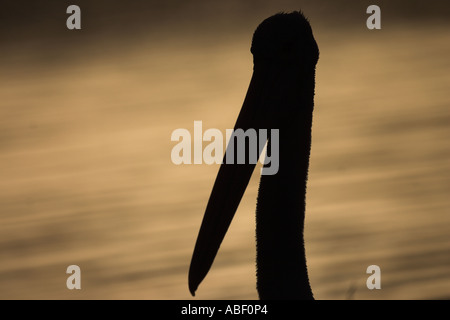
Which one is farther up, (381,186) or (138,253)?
(381,186)

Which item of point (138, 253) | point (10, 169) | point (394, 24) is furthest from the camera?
point (394, 24)

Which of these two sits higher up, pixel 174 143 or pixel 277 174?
pixel 174 143

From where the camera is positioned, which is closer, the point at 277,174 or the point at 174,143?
the point at 277,174

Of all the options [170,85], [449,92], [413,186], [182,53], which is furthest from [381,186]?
[182,53]

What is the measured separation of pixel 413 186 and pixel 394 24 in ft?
11.8

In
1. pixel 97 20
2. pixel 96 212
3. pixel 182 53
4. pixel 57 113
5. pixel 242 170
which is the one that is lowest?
pixel 242 170

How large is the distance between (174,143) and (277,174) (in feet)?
15.1

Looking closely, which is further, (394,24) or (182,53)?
(394,24)

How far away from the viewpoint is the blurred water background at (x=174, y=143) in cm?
698

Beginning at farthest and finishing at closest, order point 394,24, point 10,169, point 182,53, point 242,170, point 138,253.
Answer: point 394,24, point 182,53, point 10,169, point 138,253, point 242,170

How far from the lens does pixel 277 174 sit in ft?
13.1

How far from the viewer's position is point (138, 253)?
7156 mm

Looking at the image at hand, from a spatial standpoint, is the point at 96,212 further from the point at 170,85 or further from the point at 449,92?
the point at 449,92

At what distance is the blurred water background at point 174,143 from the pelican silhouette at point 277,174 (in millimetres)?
1321
